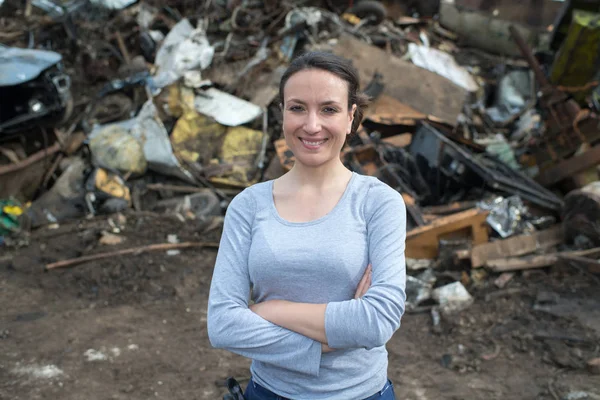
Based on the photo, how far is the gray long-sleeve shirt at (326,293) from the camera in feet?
5.06

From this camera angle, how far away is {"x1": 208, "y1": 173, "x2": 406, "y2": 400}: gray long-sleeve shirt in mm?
1542

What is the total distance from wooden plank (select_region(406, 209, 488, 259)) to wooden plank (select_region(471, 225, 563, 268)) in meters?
0.28

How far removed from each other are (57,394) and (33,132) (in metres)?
5.00

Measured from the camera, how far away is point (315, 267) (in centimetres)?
156

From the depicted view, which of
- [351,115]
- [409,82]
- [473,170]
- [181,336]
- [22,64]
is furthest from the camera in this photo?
[409,82]

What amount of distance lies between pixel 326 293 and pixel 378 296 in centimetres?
16

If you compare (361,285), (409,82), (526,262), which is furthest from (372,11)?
(361,285)

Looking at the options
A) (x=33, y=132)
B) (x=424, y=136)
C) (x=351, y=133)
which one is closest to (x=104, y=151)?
(x=33, y=132)

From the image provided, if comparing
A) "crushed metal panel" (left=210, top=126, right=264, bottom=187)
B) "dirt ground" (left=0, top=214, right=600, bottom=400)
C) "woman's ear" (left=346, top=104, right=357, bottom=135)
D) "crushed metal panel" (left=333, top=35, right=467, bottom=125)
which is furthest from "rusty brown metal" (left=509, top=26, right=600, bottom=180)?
"woman's ear" (left=346, top=104, right=357, bottom=135)

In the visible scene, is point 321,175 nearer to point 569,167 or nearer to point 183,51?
point 569,167

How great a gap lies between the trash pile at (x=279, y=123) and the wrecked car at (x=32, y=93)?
3 centimetres

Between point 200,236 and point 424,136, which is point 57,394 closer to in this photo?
point 200,236

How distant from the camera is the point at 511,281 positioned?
17.5ft

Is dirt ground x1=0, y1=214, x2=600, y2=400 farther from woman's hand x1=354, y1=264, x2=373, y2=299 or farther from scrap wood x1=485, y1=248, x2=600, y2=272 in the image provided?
woman's hand x1=354, y1=264, x2=373, y2=299
